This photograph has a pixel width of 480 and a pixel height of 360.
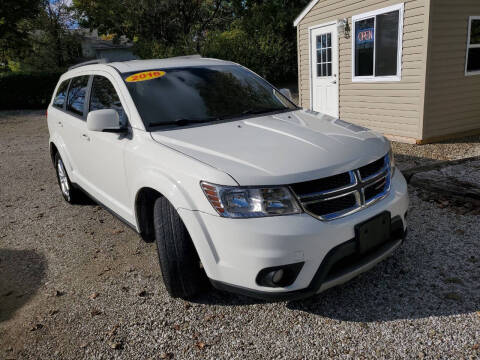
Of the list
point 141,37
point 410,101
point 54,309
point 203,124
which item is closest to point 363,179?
point 203,124

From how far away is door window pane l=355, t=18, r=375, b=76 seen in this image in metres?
8.14

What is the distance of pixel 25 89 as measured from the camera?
1777 cm

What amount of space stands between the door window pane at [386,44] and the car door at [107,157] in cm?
597

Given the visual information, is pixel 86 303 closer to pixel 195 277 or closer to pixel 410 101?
pixel 195 277

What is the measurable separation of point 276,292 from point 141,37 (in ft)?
82.9

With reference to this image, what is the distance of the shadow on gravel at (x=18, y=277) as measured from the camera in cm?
319

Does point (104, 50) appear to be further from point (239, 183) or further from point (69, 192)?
point (239, 183)

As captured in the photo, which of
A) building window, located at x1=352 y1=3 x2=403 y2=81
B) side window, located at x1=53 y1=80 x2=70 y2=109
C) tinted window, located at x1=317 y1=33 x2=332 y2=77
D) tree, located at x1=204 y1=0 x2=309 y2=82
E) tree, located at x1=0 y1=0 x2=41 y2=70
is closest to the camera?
side window, located at x1=53 y1=80 x2=70 y2=109

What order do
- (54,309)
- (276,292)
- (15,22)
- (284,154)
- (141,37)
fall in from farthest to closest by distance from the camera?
(141,37), (15,22), (54,309), (284,154), (276,292)

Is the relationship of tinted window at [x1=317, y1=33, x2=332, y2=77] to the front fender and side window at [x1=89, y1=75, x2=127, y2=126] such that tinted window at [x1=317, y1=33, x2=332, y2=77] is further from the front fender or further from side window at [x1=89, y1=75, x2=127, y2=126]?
side window at [x1=89, y1=75, x2=127, y2=126]

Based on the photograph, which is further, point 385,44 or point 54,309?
point 385,44

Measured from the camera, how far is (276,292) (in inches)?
93.7

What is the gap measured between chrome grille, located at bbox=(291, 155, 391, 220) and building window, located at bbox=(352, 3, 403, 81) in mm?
5764

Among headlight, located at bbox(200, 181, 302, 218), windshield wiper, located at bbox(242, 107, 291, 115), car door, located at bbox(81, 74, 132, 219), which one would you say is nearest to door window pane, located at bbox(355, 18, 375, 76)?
windshield wiper, located at bbox(242, 107, 291, 115)
